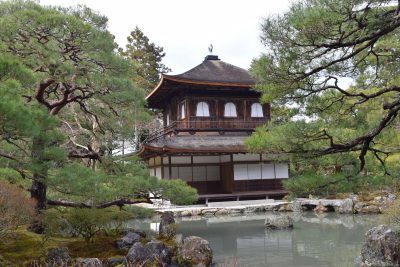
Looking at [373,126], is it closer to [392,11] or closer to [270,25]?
[392,11]

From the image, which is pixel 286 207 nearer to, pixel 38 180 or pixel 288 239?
pixel 288 239

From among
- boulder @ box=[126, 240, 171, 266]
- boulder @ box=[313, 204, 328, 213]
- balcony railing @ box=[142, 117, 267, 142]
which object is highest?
balcony railing @ box=[142, 117, 267, 142]

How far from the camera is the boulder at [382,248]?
692 centimetres

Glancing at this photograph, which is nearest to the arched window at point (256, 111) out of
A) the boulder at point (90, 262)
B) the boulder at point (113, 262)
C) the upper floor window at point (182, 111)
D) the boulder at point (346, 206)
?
the upper floor window at point (182, 111)

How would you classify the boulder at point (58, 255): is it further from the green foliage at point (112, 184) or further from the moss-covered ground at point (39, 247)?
the green foliage at point (112, 184)

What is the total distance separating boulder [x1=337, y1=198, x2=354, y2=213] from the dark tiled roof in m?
7.07

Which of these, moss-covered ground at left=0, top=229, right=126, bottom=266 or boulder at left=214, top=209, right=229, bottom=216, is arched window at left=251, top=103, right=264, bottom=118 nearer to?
boulder at left=214, top=209, right=229, bottom=216

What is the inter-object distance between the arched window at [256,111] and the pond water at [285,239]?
6318 millimetres

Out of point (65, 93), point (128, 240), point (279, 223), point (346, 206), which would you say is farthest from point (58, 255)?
point (346, 206)

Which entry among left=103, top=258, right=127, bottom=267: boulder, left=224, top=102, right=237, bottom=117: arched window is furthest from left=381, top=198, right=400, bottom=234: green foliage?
left=224, top=102, right=237, bottom=117: arched window

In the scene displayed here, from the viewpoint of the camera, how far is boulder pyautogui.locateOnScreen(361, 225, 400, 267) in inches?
272

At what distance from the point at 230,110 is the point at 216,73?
2.08m

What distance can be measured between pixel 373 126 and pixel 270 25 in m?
2.09

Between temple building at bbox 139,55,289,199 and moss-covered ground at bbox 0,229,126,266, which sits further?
temple building at bbox 139,55,289,199
